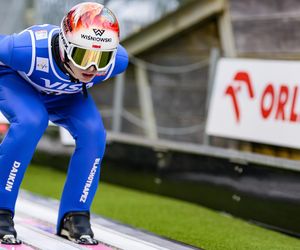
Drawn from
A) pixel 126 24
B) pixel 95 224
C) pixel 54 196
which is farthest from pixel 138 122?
pixel 95 224

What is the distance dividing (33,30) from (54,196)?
3.12m

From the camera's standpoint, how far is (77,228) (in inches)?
188

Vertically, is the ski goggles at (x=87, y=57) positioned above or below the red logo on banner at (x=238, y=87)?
above

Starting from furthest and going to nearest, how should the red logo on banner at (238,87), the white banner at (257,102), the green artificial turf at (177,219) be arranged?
the red logo on banner at (238,87)
the white banner at (257,102)
the green artificial turf at (177,219)

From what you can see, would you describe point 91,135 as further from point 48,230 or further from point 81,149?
point 48,230

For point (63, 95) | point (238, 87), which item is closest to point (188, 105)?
point (238, 87)

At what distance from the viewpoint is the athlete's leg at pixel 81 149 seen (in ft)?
15.7

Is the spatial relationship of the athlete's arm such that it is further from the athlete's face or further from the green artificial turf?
the green artificial turf

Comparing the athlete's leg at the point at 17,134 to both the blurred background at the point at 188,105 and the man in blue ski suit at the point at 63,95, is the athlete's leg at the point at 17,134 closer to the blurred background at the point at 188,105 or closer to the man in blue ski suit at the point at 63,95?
the man in blue ski suit at the point at 63,95

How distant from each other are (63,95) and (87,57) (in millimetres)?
575

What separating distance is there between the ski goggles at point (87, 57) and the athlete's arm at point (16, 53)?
11.9 inches

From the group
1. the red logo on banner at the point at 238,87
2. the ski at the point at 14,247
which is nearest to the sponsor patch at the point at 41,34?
the ski at the point at 14,247

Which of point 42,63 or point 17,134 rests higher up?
point 42,63

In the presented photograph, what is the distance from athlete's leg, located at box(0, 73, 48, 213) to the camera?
4461 millimetres
